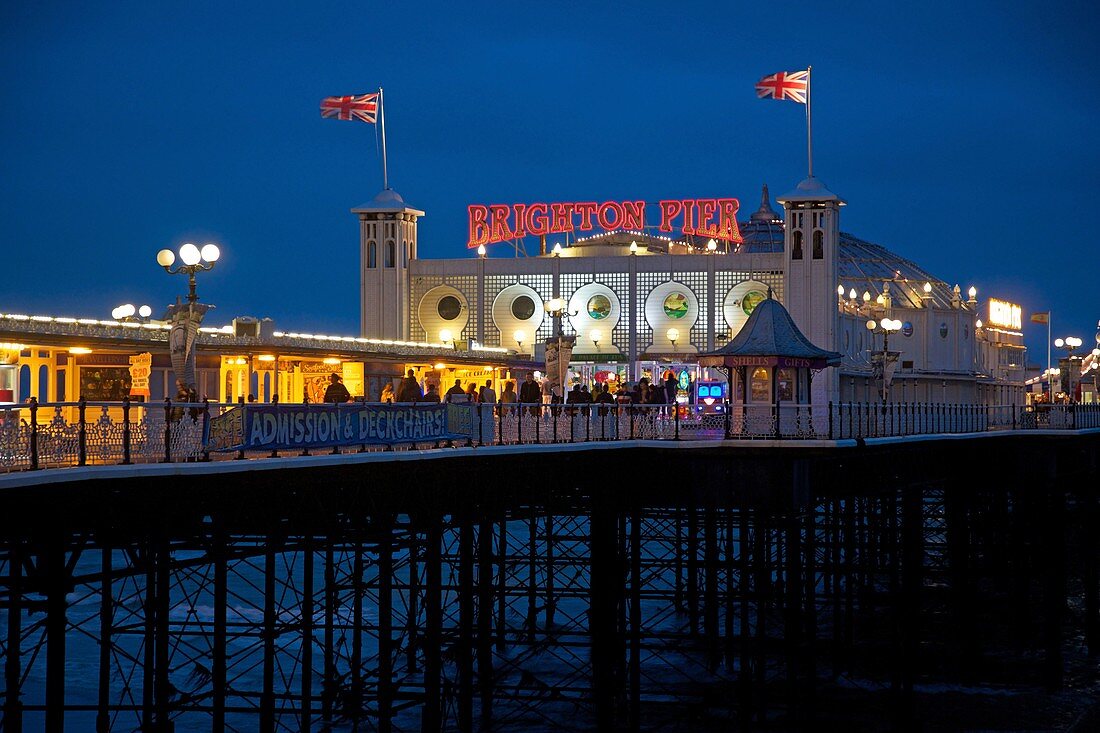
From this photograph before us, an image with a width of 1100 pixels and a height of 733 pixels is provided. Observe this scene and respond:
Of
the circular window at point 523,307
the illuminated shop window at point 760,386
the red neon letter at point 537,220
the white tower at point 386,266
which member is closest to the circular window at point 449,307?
the white tower at point 386,266

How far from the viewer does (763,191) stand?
11550cm

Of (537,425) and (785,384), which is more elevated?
(785,384)

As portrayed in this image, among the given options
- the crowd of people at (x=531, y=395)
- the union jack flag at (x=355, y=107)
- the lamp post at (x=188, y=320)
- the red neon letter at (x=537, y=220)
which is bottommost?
the crowd of people at (x=531, y=395)

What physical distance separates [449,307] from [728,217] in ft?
45.0

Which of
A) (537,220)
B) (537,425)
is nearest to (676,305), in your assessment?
(537,220)

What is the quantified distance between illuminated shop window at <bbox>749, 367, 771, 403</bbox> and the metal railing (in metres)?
1.18

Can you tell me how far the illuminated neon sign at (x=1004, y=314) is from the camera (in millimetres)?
126000

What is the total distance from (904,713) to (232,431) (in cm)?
1509

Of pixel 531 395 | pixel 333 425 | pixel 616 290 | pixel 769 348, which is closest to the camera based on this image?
pixel 333 425

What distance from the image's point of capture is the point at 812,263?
74.9 m

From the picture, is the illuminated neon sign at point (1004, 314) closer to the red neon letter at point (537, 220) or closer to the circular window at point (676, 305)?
the circular window at point (676, 305)

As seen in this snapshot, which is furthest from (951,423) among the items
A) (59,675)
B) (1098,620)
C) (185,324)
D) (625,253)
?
(625,253)

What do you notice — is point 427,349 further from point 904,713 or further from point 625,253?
point 904,713

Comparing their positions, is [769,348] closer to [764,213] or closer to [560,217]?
[560,217]
